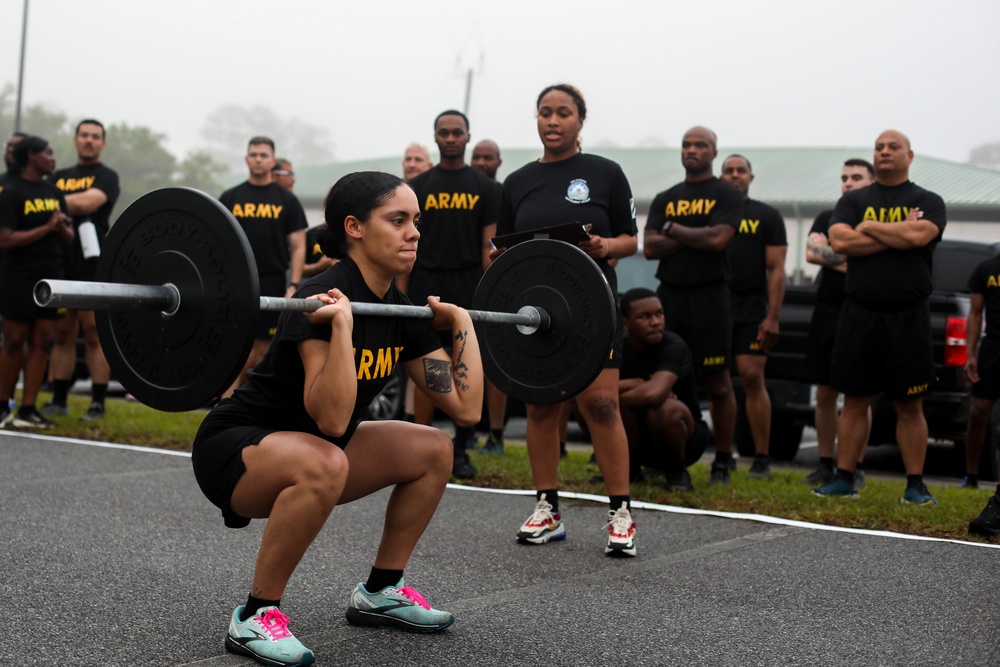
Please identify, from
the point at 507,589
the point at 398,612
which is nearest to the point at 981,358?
the point at 507,589

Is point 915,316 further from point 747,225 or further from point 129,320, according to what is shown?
point 129,320

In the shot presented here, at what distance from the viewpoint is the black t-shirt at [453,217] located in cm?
699

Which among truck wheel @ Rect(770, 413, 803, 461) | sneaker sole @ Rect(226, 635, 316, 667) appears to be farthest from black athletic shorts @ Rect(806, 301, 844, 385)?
sneaker sole @ Rect(226, 635, 316, 667)

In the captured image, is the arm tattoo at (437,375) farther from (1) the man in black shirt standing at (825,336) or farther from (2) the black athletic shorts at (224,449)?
(1) the man in black shirt standing at (825,336)

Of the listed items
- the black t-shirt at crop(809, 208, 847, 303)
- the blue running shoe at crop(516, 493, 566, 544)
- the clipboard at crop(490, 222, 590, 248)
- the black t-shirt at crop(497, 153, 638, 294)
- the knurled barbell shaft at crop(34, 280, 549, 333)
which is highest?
the black t-shirt at crop(497, 153, 638, 294)

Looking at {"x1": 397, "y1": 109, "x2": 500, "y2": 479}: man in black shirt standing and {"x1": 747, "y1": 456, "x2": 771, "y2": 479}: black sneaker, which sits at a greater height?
{"x1": 397, "y1": 109, "x2": 500, "y2": 479}: man in black shirt standing

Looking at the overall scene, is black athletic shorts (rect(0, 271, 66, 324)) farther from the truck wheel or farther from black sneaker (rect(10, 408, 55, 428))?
the truck wheel

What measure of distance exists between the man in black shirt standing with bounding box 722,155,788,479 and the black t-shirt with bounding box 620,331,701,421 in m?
0.65

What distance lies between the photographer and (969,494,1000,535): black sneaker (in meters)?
5.02

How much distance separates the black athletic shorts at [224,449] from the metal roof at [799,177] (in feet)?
79.8

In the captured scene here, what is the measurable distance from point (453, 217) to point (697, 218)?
1.50m

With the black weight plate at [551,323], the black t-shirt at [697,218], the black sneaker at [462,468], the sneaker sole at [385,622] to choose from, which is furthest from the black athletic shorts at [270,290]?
the sneaker sole at [385,622]

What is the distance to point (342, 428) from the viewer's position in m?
3.11

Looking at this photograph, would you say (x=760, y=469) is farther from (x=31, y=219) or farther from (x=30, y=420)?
(x=31, y=219)
